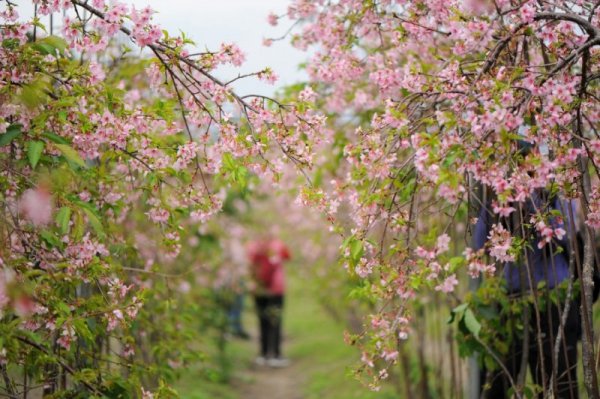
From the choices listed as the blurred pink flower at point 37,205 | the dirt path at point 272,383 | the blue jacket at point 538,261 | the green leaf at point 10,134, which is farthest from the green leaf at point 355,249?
the dirt path at point 272,383

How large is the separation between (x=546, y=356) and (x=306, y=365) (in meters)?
5.77

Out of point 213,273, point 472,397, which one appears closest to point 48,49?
point 472,397

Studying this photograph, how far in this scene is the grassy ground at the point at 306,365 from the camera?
695cm

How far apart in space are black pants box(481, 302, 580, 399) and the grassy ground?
3.34 feet

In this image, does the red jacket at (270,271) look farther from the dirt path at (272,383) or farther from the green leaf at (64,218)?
the green leaf at (64,218)

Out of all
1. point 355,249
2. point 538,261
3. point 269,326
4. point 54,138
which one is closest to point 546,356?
point 538,261

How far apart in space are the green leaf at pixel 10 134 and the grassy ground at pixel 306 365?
2292mm

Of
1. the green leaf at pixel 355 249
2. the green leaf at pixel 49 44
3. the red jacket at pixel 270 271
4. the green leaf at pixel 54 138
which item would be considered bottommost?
the green leaf at pixel 355 249

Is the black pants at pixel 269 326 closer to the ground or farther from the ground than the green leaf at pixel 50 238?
farther from the ground

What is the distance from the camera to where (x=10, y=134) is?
108 inches

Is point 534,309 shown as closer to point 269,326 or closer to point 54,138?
point 54,138

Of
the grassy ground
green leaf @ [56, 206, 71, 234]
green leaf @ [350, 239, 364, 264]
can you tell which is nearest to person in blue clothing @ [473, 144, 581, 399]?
green leaf @ [350, 239, 364, 264]

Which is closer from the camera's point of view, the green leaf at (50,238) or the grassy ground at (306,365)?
the green leaf at (50,238)

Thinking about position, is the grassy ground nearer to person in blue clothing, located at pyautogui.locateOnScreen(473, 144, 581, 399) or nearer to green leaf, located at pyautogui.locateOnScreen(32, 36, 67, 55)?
person in blue clothing, located at pyautogui.locateOnScreen(473, 144, 581, 399)
